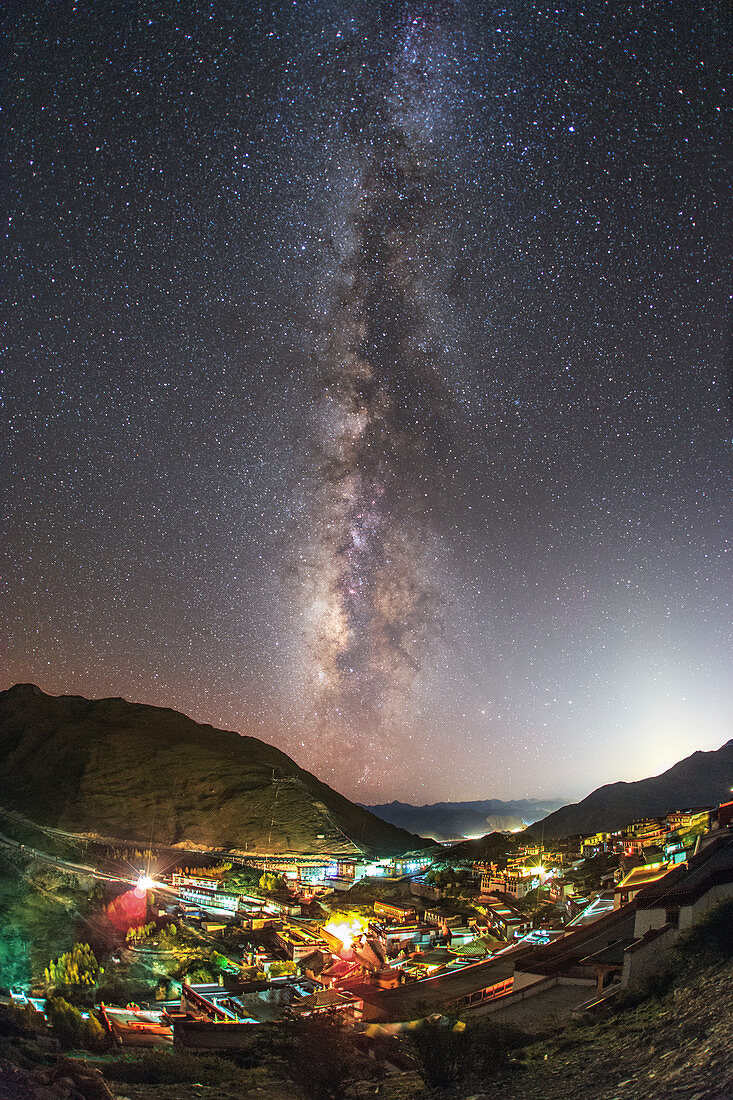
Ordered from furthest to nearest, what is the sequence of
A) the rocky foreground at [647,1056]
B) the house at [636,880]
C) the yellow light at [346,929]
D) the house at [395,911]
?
the house at [395,911] → the yellow light at [346,929] → the house at [636,880] → the rocky foreground at [647,1056]

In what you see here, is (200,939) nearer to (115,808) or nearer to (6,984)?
(6,984)

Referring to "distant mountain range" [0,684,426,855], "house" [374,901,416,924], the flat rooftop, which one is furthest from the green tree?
"distant mountain range" [0,684,426,855]

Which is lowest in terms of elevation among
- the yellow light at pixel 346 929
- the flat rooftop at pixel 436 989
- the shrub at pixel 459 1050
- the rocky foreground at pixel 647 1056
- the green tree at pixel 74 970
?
the yellow light at pixel 346 929

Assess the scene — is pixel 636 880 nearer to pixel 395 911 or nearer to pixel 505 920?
pixel 505 920

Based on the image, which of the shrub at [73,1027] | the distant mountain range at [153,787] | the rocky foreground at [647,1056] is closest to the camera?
the rocky foreground at [647,1056]

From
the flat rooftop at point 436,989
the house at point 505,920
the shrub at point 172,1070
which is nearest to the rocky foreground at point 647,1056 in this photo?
the shrub at point 172,1070

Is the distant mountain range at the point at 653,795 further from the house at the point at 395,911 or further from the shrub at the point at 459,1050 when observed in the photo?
the shrub at the point at 459,1050

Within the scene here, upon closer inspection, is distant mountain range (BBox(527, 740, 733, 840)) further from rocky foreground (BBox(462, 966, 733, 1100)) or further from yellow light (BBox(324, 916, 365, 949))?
rocky foreground (BBox(462, 966, 733, 1100))
